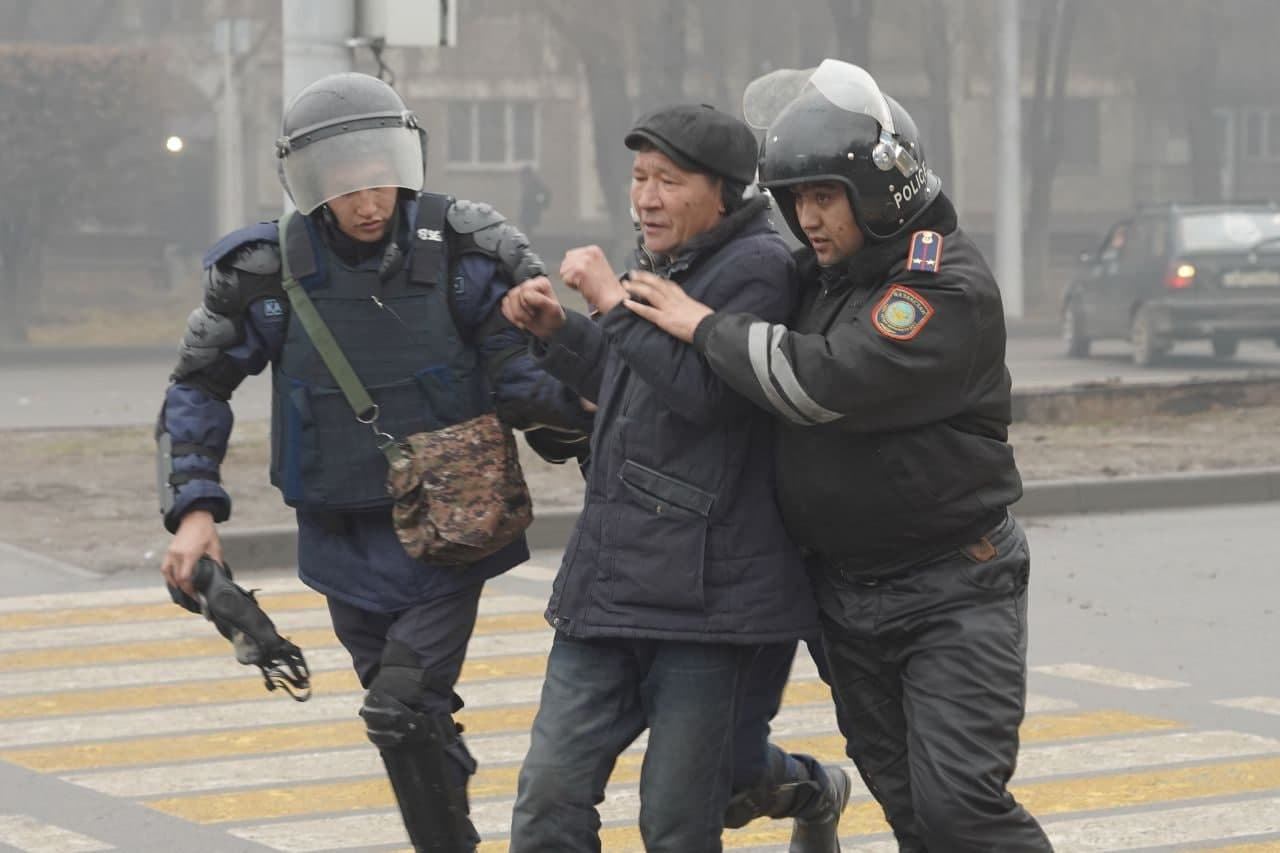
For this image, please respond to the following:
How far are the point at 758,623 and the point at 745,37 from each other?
35.0 metres

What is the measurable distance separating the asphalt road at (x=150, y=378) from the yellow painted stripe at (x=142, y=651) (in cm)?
836

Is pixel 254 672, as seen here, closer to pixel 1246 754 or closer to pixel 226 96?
A: pixel 1246 754

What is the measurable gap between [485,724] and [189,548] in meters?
2.52

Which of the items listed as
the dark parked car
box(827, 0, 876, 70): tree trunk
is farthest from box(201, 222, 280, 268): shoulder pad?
box(827, 0, 876, 70): tree trunk

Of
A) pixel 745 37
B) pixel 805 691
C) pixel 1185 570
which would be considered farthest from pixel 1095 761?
pixel 745 37

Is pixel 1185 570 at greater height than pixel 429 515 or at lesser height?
lesser

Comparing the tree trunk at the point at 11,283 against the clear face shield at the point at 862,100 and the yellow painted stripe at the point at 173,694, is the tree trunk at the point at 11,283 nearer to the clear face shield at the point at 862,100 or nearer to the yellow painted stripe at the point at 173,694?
the yellow painted stripe at the point at 173,694

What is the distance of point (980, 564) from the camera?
406 centimetres

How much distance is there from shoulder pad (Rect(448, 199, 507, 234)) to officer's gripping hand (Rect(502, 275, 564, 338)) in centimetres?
47

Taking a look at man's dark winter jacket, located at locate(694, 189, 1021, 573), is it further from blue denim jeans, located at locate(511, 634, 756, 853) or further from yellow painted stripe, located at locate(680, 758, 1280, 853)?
yellow painted stripe, located at locate(680, 758, 1280, 853)

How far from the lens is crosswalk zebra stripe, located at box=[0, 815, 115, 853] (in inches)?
220

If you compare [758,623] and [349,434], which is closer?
[758,623]

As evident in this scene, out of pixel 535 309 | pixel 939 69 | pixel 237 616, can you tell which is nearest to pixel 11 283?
pixel 939 69

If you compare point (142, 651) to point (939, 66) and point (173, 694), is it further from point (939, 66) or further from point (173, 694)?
point (939, 66)
